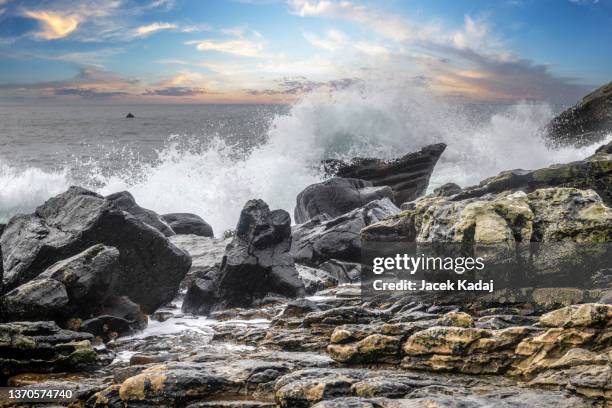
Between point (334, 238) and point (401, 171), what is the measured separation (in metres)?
12.0

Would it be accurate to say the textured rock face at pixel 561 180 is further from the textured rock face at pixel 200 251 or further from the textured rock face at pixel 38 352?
the textured rock face at pixel 38 352

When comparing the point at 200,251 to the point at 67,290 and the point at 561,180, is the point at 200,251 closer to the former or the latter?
the point at 67,290

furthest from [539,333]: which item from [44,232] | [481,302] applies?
[44,232]

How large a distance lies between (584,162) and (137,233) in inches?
334

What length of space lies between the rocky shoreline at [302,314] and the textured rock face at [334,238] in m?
0.05

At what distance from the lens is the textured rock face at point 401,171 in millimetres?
26094

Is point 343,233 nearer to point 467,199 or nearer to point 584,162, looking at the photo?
point 467,199

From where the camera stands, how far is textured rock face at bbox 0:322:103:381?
7711mm

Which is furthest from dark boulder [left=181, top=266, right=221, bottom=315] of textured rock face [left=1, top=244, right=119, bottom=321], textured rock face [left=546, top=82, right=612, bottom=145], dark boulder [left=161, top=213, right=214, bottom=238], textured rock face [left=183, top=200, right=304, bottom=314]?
textured rock face [left=546, top=82, right=612, bottom=145]

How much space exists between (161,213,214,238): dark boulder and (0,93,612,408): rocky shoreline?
8.45 ft

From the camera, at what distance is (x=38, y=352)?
7.93 metres

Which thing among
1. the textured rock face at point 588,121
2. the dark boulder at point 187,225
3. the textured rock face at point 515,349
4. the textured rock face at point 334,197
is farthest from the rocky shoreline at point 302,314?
the textured rock face at point 588,121

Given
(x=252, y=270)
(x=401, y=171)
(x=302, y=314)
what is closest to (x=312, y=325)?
(x=302, y=314)

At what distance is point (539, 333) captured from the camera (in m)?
6.09
